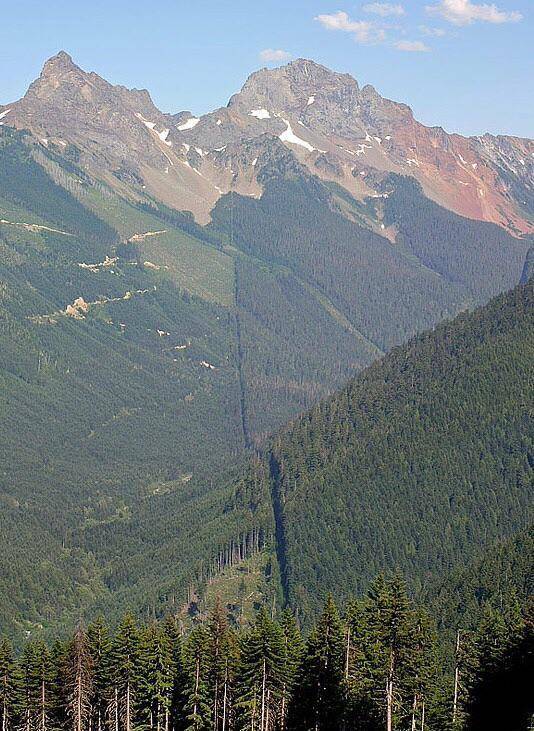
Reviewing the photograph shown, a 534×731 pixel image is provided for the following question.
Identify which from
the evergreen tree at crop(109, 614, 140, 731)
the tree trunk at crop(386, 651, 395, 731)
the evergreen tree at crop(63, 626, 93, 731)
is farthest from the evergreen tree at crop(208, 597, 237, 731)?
the tree trunk at crop(386, 651, 395, 731)

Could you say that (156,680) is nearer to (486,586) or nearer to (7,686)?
(7,686)

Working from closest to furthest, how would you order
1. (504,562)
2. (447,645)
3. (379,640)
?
(379,640) < (447,645) < (504,562)

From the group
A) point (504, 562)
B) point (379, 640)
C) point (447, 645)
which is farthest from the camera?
point (504, 562)

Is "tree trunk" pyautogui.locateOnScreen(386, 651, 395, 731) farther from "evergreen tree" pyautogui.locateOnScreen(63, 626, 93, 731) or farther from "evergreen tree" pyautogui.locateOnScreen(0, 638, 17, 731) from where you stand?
"evergreen tree" pyautogui.locateOnScreen(0, 638, 17, 731)

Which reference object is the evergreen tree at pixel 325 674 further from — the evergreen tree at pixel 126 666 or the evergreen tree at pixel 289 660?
the evergreen tree at pixel 126 666

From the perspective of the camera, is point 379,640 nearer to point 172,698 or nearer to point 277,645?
point 277,645

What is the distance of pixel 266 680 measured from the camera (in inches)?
3969

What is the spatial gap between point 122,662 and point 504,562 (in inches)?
3638

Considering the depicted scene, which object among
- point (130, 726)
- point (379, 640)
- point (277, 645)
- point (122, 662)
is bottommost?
point (130, 726)

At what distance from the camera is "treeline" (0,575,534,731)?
97.7 meters

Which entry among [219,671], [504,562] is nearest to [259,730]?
[219,671]

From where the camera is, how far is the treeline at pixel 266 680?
97.7 meters

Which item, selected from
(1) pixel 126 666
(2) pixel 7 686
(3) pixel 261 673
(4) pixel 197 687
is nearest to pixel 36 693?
(2) pixel 7 686

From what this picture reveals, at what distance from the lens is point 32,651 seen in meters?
108
